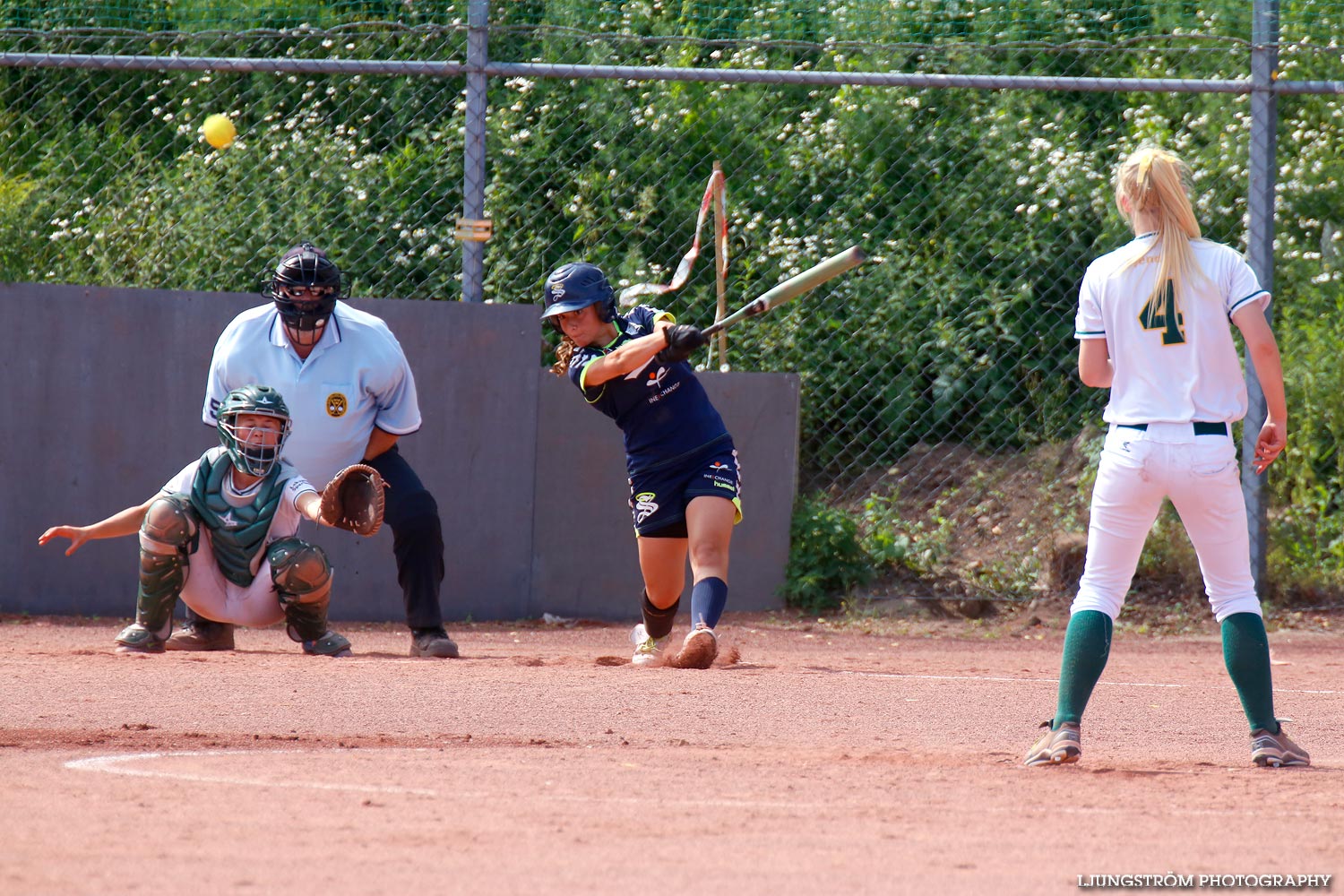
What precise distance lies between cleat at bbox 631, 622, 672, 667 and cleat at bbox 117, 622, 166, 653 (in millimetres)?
1977

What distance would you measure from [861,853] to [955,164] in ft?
21.4

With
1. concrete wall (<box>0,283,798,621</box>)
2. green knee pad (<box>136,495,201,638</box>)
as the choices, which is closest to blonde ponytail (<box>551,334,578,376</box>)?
green knee pad (<box>136,495,201,638</box>)

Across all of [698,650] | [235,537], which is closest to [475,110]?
[235,537]

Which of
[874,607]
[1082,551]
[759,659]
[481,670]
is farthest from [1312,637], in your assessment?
[481,670]

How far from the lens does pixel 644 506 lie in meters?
6.10

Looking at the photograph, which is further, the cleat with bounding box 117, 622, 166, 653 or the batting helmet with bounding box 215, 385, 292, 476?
the cleat with bounding box 117, 622, 166, 653

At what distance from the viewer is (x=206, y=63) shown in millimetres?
7660

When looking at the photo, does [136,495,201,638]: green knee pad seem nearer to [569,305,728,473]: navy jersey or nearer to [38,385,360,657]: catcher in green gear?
[38,385,360,657]: catcher in green gear

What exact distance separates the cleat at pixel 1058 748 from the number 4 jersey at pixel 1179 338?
0.85m

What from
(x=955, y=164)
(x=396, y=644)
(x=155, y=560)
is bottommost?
(x=396, y=644)

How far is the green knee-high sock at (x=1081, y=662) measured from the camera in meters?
3.97

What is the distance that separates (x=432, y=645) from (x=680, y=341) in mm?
1756

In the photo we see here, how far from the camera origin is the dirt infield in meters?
2.87

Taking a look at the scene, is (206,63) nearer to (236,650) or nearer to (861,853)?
(236,650)
